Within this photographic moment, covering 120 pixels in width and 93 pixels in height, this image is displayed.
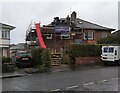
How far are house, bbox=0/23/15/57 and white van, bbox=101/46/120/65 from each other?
64.5 feet

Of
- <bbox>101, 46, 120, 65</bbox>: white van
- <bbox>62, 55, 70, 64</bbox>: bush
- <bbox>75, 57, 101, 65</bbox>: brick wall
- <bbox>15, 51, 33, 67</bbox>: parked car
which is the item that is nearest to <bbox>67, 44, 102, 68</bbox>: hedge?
<bbox>75, 57, 101, 65</bbox>: brick wall

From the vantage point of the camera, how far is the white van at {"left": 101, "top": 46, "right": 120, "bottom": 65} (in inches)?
1073

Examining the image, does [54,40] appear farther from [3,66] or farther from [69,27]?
[3,66]

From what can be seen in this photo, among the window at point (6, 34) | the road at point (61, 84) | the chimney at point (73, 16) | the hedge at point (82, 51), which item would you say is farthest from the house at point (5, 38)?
the road at point (61, 84)

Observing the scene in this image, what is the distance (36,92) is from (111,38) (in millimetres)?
29095

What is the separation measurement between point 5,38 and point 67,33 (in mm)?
10004

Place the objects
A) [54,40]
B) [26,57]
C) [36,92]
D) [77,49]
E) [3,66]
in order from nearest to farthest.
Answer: [36,92] → [3,66] → [26,57] → [77,49] → [54,40]

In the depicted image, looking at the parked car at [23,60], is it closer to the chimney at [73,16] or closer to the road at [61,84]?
the road at [61,84]

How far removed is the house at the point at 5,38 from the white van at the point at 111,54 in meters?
19.7

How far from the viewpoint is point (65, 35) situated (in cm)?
4366

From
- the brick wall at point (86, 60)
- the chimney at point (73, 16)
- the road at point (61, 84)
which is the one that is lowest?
the road at point (61, 84)

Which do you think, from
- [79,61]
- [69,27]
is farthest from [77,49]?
[69,27]

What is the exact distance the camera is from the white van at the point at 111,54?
89.5 ft

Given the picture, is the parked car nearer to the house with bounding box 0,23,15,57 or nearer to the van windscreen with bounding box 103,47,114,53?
the van windscreen with bounding box 103,47,114,53
